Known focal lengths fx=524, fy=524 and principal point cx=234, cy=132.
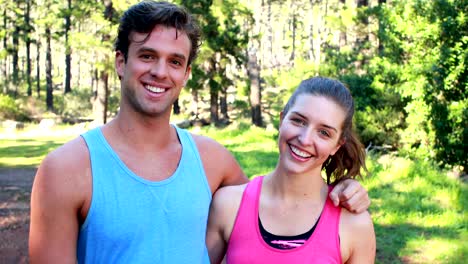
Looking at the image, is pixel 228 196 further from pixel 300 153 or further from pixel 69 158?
pixel 69 158

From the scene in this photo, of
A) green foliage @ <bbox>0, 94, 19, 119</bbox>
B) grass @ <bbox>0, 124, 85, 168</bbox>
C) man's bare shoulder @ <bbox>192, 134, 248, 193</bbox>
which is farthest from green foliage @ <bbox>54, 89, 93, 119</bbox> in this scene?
man's bare shoulder @ <bbox>192, 134, 248, 193</bbox>

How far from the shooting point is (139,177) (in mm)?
1994

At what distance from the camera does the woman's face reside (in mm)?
2150

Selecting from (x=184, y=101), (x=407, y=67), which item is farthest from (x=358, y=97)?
(x=184, y=101)

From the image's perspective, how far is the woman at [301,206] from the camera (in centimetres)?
210

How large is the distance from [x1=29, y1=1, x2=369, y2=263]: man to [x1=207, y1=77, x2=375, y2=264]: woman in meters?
0.10

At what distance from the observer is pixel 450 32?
10.6 metres

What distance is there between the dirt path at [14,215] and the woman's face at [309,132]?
14.3ft

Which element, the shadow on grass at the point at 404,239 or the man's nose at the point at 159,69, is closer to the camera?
the man's nose at the point at 159,69

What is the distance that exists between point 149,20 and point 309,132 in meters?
0.79

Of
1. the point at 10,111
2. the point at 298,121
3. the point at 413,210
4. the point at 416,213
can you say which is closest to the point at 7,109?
the point at 10,111

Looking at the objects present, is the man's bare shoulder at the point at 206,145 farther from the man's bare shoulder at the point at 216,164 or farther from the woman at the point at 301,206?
the woman at the point at 301,206

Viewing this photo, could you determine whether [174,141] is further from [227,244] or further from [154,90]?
[227,244]

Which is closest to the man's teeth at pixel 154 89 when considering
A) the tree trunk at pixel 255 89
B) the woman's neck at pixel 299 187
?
the woman's neck at pixel 299 187
